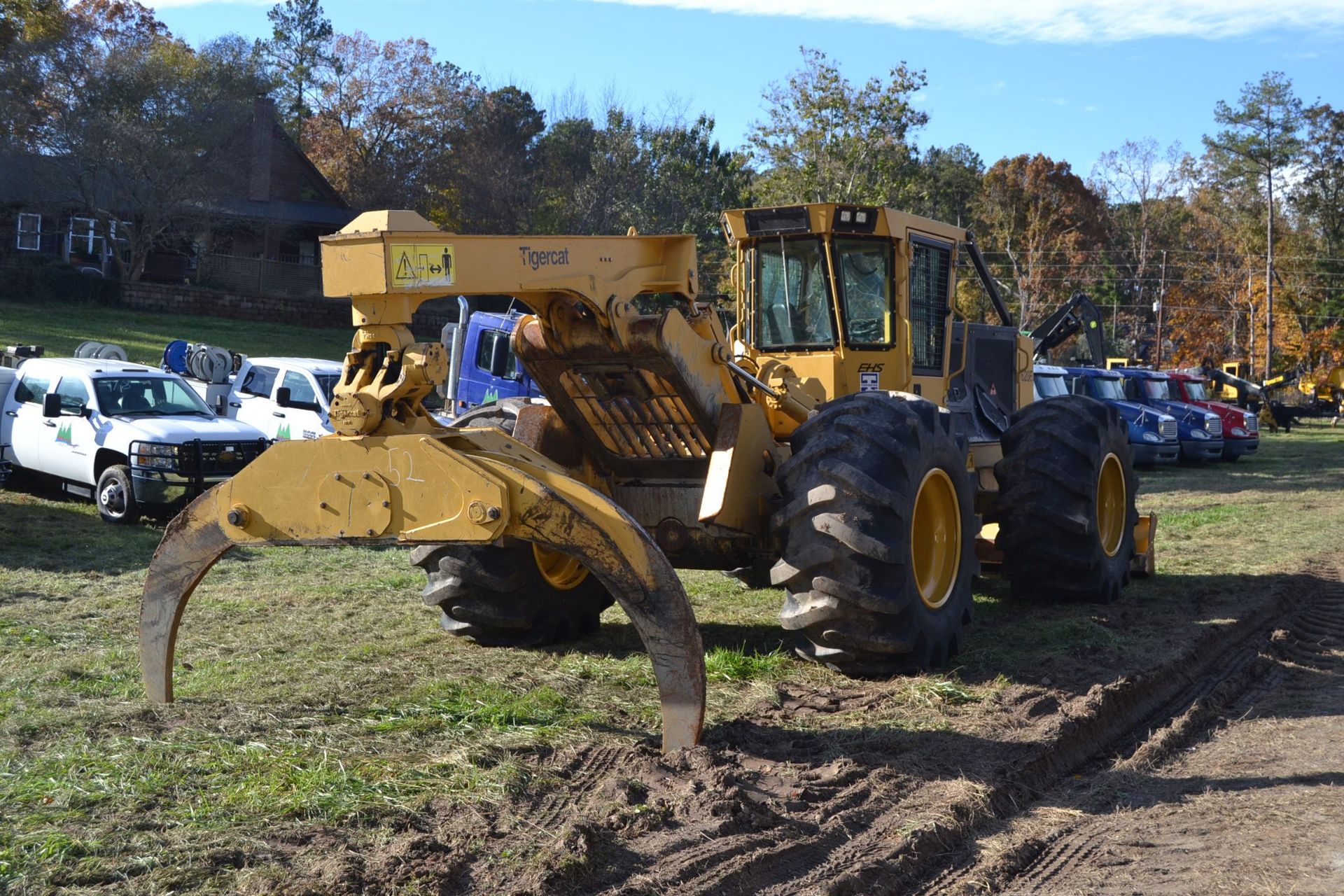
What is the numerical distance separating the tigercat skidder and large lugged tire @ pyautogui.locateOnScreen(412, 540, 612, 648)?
17 millimetres

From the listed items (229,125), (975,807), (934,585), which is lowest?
(975,807)

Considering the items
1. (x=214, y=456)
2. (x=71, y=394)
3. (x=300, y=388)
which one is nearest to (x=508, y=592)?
(x=214, y=456)

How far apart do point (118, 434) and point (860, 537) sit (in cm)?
1066

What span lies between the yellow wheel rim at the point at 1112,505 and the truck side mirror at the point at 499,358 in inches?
463

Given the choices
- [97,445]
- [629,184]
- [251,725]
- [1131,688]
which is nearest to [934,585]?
[1131,688]

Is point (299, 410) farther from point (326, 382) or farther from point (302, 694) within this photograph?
point (302, 694)

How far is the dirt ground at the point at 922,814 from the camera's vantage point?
4305mm

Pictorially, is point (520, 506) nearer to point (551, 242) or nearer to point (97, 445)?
point (551, 242)

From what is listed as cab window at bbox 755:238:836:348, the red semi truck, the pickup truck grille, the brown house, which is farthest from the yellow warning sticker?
the brown house

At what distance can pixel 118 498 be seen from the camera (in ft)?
46.2

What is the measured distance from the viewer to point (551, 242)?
626 centimetres

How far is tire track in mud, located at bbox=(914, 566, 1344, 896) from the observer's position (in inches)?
177

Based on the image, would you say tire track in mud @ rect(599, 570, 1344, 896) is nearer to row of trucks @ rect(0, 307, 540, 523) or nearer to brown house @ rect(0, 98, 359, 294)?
row of trucks @ rect(0, 307, 540, 523)

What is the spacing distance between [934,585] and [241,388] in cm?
1353
